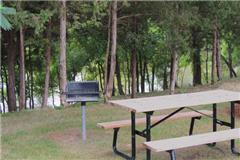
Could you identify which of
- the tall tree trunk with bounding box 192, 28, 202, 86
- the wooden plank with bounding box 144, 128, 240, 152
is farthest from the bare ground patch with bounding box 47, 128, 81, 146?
the tall tree trunk with bounding box 192, 28, 202, 86

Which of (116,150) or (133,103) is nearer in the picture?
(133,103)

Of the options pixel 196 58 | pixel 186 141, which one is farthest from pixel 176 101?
pixel 196 58

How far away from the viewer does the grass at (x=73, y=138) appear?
5078 millimetres

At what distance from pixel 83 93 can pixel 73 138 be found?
73 cm

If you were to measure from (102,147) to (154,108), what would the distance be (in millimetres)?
1367

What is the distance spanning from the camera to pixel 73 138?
6.03 m

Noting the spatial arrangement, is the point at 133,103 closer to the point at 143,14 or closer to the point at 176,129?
the point at 176,129

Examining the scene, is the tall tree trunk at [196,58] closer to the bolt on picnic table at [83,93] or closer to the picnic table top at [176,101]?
the bolt on picnic table at [83,93]

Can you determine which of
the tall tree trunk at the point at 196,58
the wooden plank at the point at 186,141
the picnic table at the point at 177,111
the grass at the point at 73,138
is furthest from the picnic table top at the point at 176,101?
the tall tree trunk at the point at 196,58

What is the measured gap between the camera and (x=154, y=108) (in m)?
4.46

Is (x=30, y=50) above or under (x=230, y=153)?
above

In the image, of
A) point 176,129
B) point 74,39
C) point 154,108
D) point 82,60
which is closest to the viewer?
point 154,108

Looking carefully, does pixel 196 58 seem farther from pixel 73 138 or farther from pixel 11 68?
pixel 73 138

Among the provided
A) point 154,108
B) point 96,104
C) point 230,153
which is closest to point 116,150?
point 154,108
